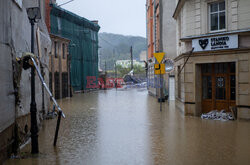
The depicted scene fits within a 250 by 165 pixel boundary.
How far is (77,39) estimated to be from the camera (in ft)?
131

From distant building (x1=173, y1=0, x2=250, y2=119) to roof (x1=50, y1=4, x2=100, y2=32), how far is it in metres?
22.3

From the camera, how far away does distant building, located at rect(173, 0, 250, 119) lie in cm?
1233

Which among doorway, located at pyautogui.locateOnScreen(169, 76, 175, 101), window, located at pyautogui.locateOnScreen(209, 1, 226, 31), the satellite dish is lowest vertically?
doorway, located at pyautogui.locateOnScreen(169, 76, 175, 101)

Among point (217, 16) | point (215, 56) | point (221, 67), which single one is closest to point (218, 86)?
point (221, 67)

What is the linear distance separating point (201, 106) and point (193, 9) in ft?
16.4

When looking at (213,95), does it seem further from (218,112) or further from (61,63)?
(61,63)

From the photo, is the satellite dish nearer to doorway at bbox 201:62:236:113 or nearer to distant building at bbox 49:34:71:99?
doorway at bbox 201:62:236:113

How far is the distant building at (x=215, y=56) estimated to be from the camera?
12328 millimetres

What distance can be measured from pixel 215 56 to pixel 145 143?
263 inches

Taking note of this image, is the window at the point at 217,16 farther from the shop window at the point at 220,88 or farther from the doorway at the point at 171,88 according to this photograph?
the doorway at the point at 171,88

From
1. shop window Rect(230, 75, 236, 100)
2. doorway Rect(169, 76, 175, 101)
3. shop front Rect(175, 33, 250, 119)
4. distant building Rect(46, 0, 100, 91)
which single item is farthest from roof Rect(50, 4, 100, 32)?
shop window Rect(230, 75, 236, 100)

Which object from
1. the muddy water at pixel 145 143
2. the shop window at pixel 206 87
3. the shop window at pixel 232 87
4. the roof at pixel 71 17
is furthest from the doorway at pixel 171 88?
the roof at pixel 71 17

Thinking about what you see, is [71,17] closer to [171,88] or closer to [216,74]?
[171,88]

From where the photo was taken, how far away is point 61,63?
29109 mm
